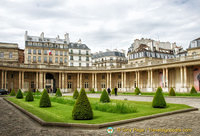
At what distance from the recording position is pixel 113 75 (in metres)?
62.0

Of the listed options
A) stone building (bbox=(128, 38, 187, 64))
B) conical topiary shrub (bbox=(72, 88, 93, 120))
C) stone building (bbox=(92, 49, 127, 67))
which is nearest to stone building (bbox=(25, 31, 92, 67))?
stone building (bbox=(92, 49, 127, 67))

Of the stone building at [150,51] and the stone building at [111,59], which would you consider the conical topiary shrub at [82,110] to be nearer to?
the stone building at [150,51]

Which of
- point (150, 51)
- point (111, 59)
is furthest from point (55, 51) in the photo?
point (150, 51)

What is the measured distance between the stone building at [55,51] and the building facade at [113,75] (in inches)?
460

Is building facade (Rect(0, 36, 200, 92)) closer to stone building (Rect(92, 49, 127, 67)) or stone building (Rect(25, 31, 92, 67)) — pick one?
stone building (Rect(25, 31, 92, 67))

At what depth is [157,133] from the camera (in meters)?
9.48

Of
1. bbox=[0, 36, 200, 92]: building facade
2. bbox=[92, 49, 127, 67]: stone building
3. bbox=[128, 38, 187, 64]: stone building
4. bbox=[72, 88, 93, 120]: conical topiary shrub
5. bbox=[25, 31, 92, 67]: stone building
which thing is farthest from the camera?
bbox=[92, 49, 127, 67]: stone building

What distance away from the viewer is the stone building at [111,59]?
85562mm

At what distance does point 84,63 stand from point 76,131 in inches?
2496

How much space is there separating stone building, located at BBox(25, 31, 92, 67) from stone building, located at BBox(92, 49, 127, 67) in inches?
562

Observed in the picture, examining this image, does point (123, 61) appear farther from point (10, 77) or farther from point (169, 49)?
point (10, 77)

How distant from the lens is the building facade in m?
43.2

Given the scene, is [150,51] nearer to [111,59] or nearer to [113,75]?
[113,75]

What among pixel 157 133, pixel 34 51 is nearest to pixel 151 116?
pixel 157 133
